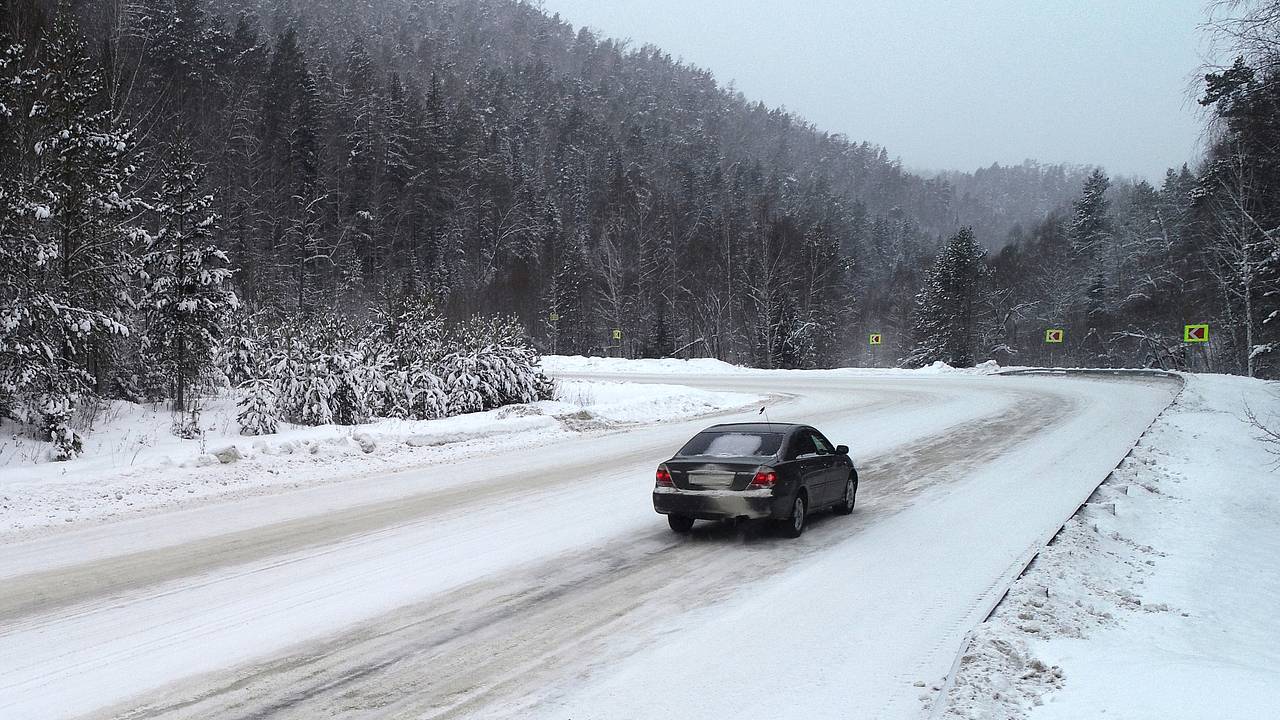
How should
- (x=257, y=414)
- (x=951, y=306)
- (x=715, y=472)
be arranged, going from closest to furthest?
(x=715, y=472) → (x=257, y=414) → (x=951, y=306)

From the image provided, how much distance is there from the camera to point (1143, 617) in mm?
6711

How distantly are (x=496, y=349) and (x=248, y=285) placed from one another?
51.3ft

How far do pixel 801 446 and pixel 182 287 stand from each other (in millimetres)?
14529

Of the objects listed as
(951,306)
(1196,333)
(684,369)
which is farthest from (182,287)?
(951,306)

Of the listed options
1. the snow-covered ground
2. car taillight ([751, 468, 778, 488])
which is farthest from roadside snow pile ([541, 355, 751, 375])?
car taillight ([751, 468, 778, 488])

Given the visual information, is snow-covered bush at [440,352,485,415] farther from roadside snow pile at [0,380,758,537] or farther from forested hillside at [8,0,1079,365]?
forested hillside at [8,0,1079,365]

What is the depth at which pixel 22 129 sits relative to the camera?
16.0m

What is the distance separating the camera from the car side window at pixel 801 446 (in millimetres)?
10195

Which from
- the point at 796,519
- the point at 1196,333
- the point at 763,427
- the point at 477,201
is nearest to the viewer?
the point at 796,519

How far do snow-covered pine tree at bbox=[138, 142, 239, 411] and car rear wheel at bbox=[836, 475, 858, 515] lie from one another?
14.0 m

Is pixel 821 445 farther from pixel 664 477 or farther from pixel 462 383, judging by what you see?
pixel 462 383

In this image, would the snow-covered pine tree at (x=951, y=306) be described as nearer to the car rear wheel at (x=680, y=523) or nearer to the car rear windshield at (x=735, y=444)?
the car rear windshield at (x=735, y=444)

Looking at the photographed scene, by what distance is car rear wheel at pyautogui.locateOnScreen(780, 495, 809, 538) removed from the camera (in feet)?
32.3

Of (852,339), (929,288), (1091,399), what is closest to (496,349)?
(1091,399)
